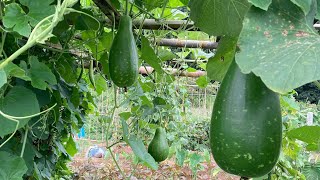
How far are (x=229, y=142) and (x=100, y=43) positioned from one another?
3.94ft

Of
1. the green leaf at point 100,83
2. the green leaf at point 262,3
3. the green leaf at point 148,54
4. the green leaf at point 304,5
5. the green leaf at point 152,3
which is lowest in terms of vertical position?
the green leaf at point 100,83

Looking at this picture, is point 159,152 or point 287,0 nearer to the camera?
point 287,0

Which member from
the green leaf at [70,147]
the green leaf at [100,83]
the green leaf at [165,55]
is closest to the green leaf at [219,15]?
the green leaf at [165,55]

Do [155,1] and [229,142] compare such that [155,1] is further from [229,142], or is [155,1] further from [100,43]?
[229,142]

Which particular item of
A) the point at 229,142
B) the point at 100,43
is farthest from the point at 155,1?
the point at 229,142

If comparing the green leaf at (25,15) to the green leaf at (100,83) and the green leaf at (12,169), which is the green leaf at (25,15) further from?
the green leaf at (100,83)

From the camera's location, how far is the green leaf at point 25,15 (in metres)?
0.74

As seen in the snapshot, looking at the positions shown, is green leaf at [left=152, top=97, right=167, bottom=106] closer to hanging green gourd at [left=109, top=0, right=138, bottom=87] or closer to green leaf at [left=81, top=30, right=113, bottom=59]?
green leaf at [left=81, top=30, right=113, bottom=59]

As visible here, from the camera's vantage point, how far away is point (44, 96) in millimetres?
1182

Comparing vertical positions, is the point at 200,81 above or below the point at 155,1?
below

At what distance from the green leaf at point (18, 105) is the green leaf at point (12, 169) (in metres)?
0.06

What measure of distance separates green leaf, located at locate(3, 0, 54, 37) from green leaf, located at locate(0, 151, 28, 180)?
0.29 meters

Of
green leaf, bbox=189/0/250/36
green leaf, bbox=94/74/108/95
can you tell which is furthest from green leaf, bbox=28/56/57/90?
green leaf, bbox=94/74/108/95

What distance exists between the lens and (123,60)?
1.14 metres
